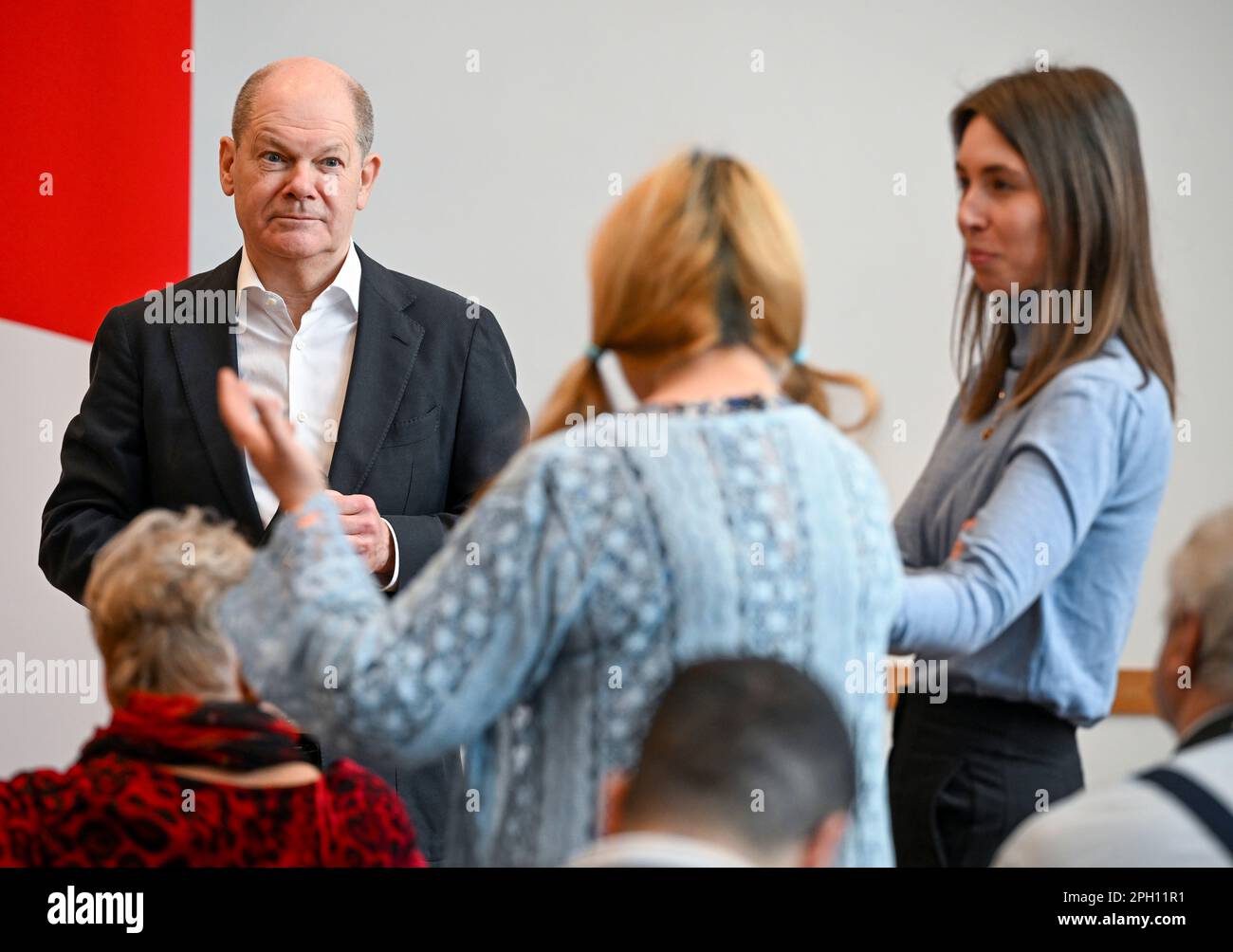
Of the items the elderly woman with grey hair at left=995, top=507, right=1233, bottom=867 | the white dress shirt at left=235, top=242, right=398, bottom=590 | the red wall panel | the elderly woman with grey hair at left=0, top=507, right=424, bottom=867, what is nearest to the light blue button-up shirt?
the elderly woman with grey hair at left=995, top=507, right=1233, bottom=867

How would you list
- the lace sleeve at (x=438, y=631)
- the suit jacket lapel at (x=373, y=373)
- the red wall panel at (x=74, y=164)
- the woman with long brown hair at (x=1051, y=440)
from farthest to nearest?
the red wall panel at (x=74, y=164) → the suit jacket lapel at (x=373, y=373) → the woman with long brown hair at (x=1051, y=440) → the lace sleeve at (x=438, y=631)

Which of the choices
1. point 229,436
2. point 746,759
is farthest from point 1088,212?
point 229,436

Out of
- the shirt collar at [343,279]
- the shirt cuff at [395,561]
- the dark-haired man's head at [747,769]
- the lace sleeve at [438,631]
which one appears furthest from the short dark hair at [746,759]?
the shirt collar at [343,279]

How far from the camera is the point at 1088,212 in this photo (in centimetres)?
157

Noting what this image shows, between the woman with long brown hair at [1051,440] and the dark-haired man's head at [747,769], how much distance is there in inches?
17.7

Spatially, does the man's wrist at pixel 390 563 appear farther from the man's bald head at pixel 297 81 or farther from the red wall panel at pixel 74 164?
the red wall panel at pixel 74 164

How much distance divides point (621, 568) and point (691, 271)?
0.26 meters

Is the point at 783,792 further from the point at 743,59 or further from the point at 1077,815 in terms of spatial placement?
the point at 743,59

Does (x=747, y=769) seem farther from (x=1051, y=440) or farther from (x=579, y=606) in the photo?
(x=1051, y=440)

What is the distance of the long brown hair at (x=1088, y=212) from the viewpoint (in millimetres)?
1566

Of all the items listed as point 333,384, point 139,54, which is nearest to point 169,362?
point 333,384

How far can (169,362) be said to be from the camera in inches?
82.5

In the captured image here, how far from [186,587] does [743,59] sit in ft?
7.43

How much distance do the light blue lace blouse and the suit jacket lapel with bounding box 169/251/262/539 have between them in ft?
2.72
